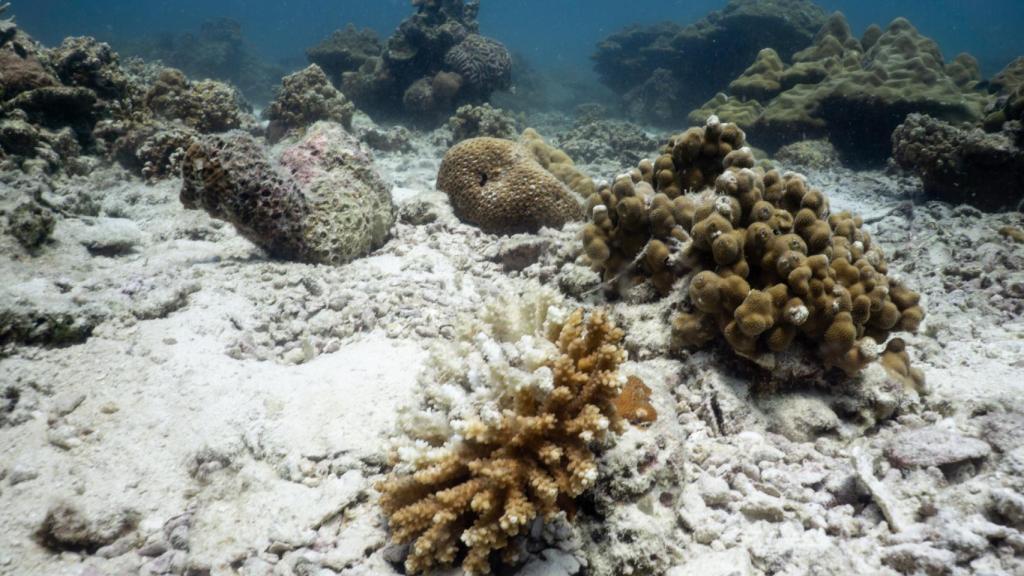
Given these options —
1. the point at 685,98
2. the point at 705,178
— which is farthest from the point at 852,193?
the point at 685,98

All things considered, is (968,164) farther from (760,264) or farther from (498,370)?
(498,370)

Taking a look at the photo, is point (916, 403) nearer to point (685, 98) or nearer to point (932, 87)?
point (932, 87)

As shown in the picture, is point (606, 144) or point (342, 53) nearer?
point (606, 144)

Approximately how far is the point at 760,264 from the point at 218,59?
33.2m

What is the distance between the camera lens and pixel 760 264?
126 inches

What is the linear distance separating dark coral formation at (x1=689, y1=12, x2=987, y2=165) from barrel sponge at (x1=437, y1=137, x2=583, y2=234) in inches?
314

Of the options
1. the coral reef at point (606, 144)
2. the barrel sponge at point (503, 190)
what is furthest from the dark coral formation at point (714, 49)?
the barrel sponge at point (503, 190)

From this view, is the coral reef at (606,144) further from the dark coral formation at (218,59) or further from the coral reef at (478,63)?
the dark coral formation at (218,59)

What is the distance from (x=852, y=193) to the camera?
29.3 feet

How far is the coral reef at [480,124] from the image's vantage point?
11648mm

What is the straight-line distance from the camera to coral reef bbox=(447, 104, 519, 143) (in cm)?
1165

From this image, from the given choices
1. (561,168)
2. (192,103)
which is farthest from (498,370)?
(192,103)

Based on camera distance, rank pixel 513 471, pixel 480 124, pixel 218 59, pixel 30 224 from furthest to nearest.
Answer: pixel 218 59, pixel 480 124, pixel 30 224, pixel 513 471

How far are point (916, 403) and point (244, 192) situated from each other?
227 inches
